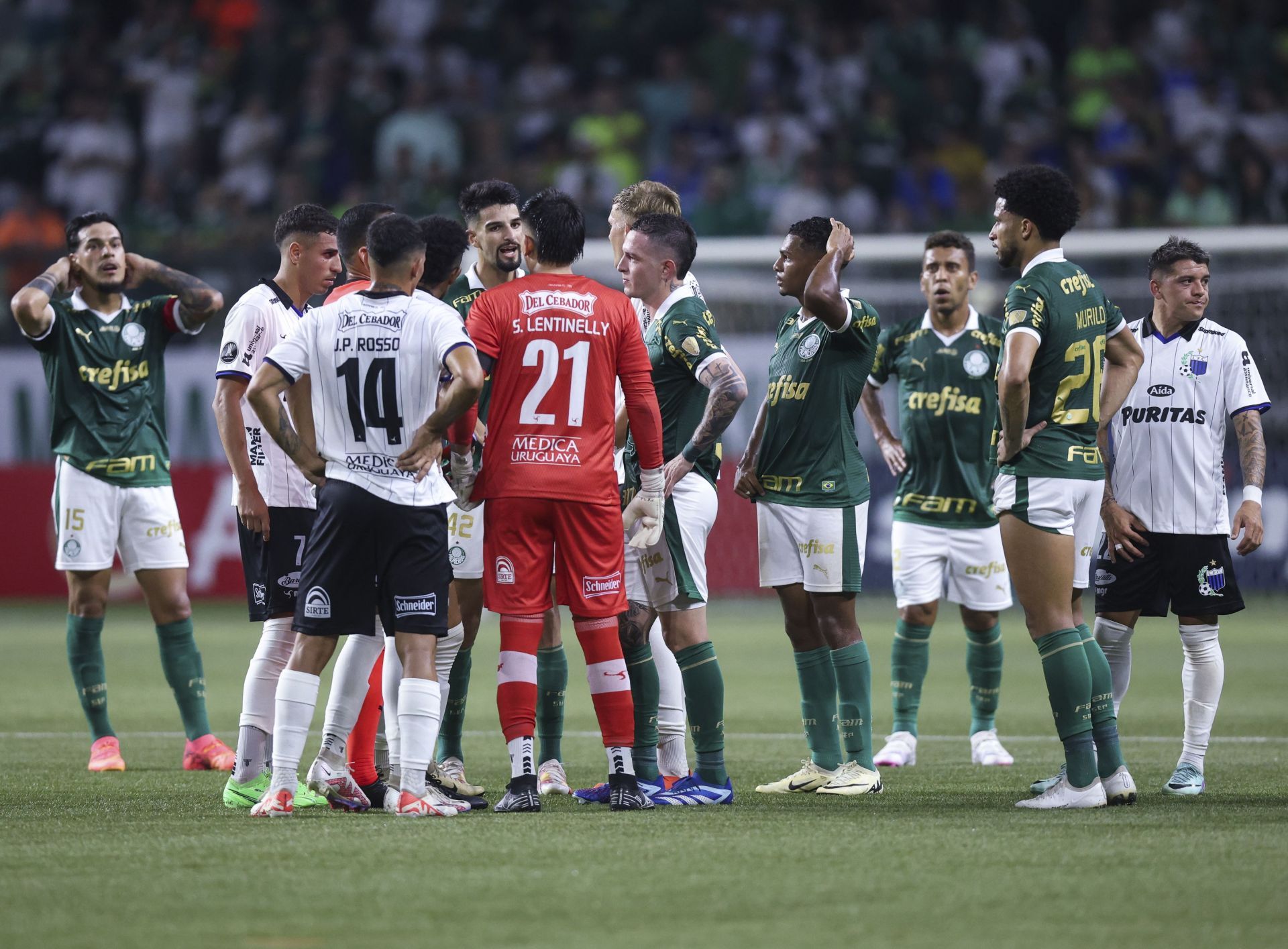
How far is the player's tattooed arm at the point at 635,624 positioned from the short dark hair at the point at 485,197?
189cm

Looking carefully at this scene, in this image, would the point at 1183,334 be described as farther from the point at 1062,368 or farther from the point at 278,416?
the point at 278,416

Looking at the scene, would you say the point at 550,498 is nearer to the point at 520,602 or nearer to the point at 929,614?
the point at 520,602

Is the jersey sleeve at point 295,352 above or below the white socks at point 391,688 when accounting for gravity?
above

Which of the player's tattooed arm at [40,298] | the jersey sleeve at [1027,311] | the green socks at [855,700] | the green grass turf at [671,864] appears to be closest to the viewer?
the green grass turf at [671,864]

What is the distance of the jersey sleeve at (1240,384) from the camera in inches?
286

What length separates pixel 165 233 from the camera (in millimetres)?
20266

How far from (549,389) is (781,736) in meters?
3.60

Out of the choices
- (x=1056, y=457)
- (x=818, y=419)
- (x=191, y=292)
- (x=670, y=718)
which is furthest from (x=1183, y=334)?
(x=191, y=292)

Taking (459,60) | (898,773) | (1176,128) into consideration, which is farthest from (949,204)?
(898,773)

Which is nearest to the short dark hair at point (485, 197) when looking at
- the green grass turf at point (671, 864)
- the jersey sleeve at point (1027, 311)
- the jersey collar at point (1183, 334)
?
the jersey sleeve at point (1027, 311)

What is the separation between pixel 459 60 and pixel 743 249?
7.44 metres

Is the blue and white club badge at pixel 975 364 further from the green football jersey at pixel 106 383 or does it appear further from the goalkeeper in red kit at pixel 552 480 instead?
the green football jersey at pixel 106 383

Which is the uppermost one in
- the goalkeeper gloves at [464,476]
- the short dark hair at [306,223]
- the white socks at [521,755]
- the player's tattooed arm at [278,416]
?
the short dark hair at [306,223]

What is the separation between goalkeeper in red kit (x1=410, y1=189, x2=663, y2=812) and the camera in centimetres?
616
